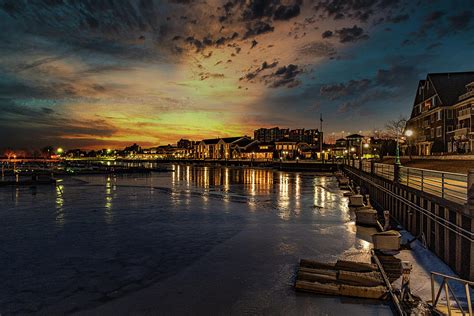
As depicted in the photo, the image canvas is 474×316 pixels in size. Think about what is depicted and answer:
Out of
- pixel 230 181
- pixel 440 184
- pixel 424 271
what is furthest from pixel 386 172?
pixel 230 181

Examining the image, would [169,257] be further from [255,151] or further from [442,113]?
[255,151]

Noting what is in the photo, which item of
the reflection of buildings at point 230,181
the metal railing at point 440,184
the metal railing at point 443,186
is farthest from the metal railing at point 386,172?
the reflection of buildings at point 230,181

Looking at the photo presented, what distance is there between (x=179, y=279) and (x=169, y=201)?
22605 mm

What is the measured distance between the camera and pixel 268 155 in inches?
6225

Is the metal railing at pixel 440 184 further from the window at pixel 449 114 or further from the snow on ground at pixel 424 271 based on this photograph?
the window at pixel 449 114

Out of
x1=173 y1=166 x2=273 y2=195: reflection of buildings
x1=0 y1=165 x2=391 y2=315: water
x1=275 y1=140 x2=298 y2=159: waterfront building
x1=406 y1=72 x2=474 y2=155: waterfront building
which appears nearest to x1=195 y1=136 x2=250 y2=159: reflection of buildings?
x1=275 y1=140 x2=298 y2=159: waterfront building

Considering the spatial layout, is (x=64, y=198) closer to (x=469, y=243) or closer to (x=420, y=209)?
(x=420, y=209)

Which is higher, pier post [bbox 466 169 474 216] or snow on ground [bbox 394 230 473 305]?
pier post [bbox 466 169 474 216]

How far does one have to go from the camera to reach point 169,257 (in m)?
15.1

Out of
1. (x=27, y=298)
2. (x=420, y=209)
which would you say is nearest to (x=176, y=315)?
(x=27, y=298)

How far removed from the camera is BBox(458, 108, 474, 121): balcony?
152ft

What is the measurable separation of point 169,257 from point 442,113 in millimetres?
55506

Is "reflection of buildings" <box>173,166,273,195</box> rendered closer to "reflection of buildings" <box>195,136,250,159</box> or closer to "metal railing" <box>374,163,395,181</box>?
"metal railing" <box>374,163,395,181</box>

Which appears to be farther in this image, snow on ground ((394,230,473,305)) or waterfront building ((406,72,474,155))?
waterfront building ((406,72,474,155))
